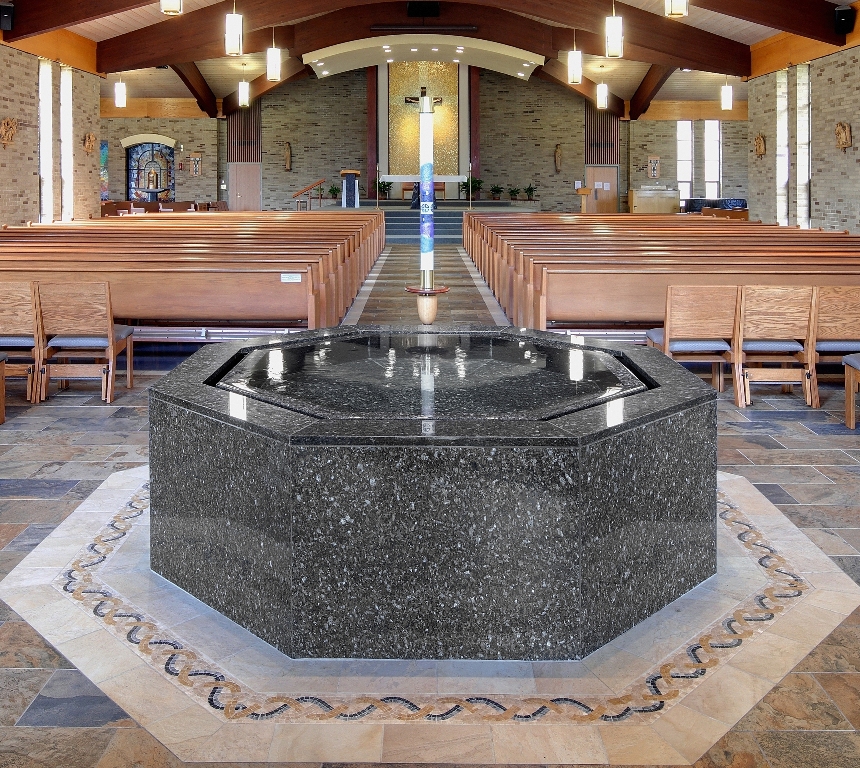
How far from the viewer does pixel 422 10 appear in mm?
18219

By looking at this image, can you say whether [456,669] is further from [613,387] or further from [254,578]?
→ [613,387]

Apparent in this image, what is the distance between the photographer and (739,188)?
21188 mm

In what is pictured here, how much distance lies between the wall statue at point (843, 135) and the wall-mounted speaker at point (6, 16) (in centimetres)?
949

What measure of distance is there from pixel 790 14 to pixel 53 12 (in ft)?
27.1

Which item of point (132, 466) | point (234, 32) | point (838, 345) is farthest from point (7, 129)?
point (838, 345)

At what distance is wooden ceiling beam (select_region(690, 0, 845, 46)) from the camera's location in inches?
442

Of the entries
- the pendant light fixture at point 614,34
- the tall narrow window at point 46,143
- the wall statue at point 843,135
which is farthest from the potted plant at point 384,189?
the pendant light fixture at point 614,34

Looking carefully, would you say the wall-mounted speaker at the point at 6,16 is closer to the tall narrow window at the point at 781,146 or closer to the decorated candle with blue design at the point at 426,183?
the decorated candle with blue design at the point at 426,183

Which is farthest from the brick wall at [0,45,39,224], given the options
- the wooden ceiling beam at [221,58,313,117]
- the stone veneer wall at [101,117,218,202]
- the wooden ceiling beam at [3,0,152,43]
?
the stone veneer wall at [101,117,218,202]

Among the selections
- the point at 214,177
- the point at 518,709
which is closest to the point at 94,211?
the point at 214,177

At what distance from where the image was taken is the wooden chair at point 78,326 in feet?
16.4

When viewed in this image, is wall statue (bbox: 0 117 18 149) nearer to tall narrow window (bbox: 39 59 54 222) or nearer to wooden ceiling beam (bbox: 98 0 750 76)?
tall narrow window (bbox: 39 59 54 222)

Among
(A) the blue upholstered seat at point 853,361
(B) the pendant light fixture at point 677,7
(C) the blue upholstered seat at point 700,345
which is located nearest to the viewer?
(A) the blue upholstered seat at point 853,361

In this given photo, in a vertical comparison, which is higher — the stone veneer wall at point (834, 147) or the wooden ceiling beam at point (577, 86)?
the wooden ceiling beam at point (577, 86)
